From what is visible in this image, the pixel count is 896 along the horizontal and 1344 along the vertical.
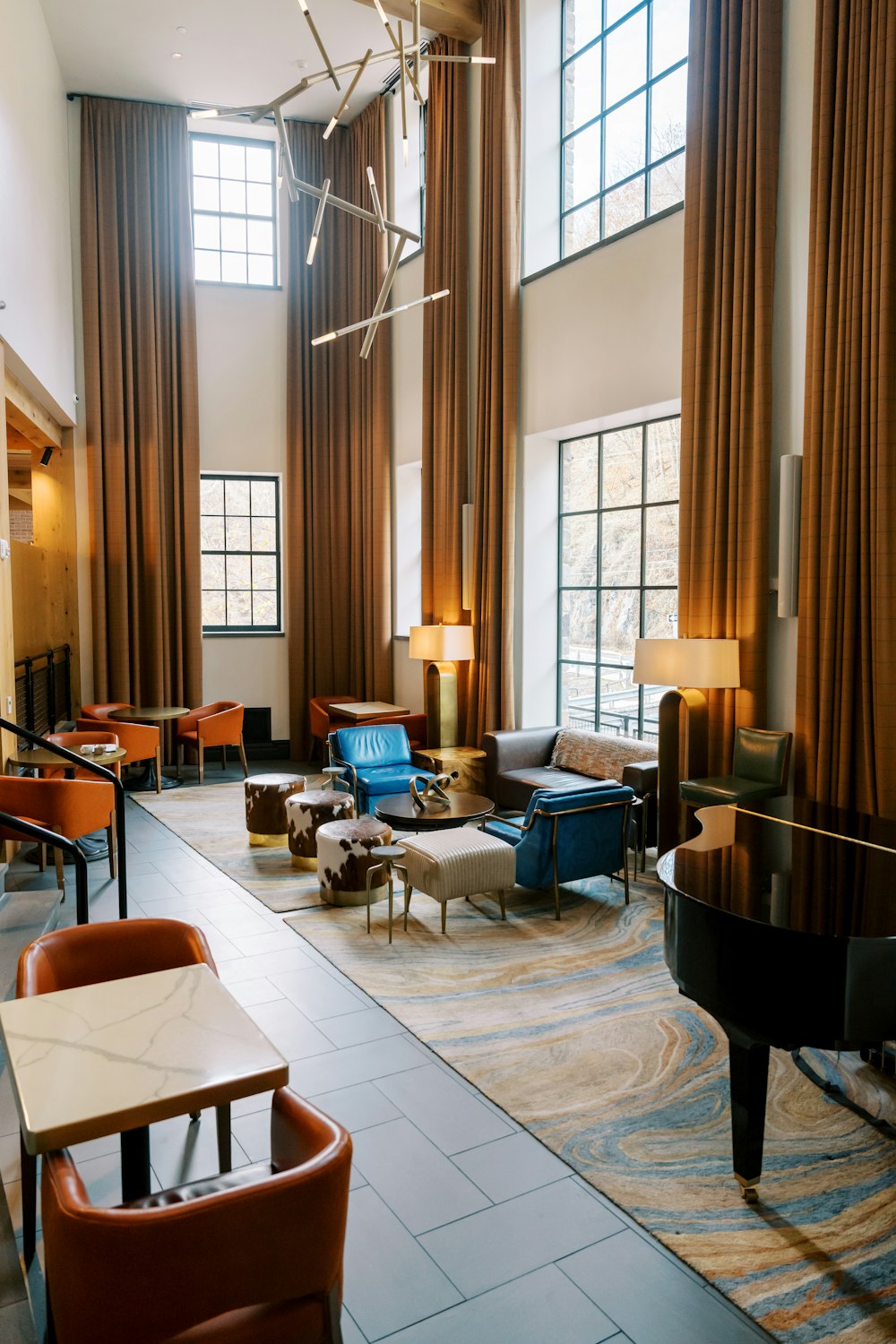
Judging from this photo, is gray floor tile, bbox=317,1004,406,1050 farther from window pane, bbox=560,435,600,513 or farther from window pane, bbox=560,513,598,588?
window pane, bbox=560,435,600,513

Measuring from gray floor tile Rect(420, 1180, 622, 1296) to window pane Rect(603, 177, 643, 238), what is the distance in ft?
21.3

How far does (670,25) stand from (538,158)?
1.57 metres

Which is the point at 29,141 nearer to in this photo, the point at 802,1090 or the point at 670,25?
the point at 670,25

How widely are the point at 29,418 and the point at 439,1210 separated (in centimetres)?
781

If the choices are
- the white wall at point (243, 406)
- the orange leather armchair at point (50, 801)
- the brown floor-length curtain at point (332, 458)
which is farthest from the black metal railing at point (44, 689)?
the brown floor-length curtain at point (332, 458)

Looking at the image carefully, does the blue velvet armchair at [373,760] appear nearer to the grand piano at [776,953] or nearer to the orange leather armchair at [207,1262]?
the grand piano at [776,953]

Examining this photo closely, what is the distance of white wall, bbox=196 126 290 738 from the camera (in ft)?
36.2

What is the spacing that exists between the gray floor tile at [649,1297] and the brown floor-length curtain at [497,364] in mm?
5775

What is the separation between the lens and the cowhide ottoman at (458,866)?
5.31 metres

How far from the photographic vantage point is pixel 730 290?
19.3 ft

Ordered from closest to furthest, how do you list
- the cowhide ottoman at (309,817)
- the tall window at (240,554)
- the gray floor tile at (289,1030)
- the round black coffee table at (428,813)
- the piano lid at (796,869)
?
the piano lid at (796,869), the gray floor tile at (289,1030), the round black coffee table at (428,813), the cowhide ottoman at (309,817), the tall window at (240,554)

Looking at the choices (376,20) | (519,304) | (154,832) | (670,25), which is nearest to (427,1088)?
(154,832)

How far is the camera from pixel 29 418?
8.46 metres

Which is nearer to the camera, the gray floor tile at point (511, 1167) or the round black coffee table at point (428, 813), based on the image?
the gray floor tile at point (511, 1167)
